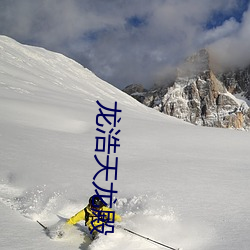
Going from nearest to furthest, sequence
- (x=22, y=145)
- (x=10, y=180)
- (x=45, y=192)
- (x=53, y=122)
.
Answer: (x=45, y=192) → (x=10, y=180) → (x=22, y=145) → (x=53, y=122)

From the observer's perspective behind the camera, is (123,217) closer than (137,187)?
Yes

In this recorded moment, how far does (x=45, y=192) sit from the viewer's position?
788cm

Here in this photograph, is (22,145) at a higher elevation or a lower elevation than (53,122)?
lower

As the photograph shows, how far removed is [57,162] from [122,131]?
21.5ft

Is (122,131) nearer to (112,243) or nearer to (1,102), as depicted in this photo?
(1,102)

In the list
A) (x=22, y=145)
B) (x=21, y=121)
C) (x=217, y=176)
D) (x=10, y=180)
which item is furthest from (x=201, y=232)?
(x=21, y=121)

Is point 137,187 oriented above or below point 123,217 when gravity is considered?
above

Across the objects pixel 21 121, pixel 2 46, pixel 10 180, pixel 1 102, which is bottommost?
pixel 10 180

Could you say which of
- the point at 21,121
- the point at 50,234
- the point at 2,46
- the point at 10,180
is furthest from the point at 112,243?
the point at 2,46

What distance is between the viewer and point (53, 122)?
17891 mm

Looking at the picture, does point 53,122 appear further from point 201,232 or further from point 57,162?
point 201,232

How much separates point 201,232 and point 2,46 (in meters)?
68.4

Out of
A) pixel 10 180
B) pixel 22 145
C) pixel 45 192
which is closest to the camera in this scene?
pixel 45 192

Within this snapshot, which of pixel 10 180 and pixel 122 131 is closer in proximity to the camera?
pixel 10 180
